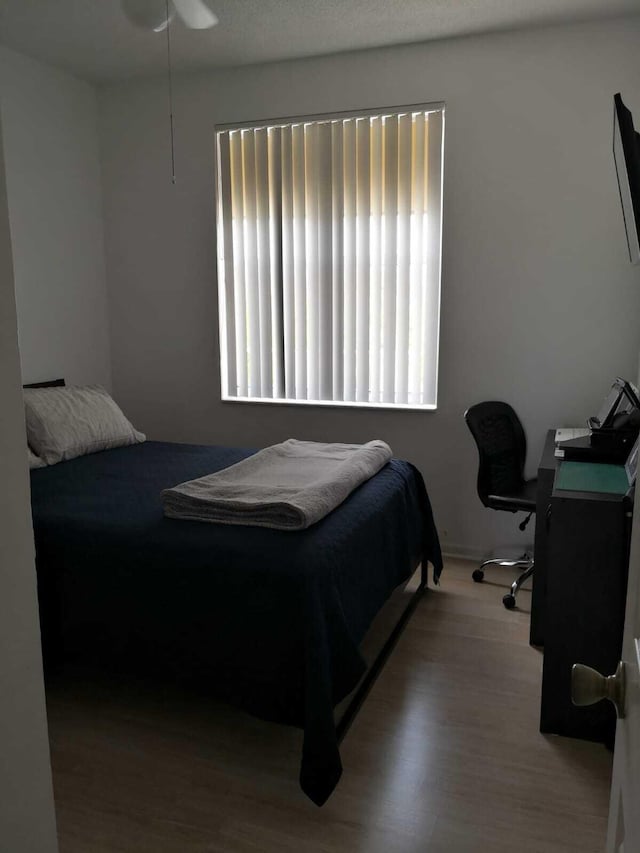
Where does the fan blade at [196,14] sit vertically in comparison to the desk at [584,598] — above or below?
above

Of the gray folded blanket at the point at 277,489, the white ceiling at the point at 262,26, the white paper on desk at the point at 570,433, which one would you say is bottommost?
the gray folded blanket at the point at 277,489

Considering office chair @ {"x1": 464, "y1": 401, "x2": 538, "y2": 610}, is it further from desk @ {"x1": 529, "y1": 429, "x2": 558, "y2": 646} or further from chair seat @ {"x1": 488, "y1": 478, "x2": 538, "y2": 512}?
desk @ {"x1": 529, "y1": 429, "x2": 558, "y2": 646}

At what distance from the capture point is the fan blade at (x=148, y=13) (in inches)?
124

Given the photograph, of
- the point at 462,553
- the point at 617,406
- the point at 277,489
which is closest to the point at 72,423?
the point at 277,489

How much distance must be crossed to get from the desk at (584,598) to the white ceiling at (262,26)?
241 cm


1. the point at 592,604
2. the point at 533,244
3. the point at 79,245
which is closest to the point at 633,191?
the point at 592,604

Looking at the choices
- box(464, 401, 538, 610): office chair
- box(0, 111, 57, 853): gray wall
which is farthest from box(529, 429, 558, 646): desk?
box(0, 111, 57, 853): gray wall

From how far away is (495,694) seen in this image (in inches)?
103

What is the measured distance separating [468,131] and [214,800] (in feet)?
11.0

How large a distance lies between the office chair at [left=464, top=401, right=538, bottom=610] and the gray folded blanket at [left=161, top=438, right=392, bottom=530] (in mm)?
603

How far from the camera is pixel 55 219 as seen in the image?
13.5 feet

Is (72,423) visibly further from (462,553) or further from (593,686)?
(593,686)

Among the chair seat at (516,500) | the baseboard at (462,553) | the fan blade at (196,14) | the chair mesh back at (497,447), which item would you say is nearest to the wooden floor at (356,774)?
the chair seat at (516,500)

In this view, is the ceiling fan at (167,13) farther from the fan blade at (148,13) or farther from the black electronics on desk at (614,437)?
the black electronics on desk at (614,437)
